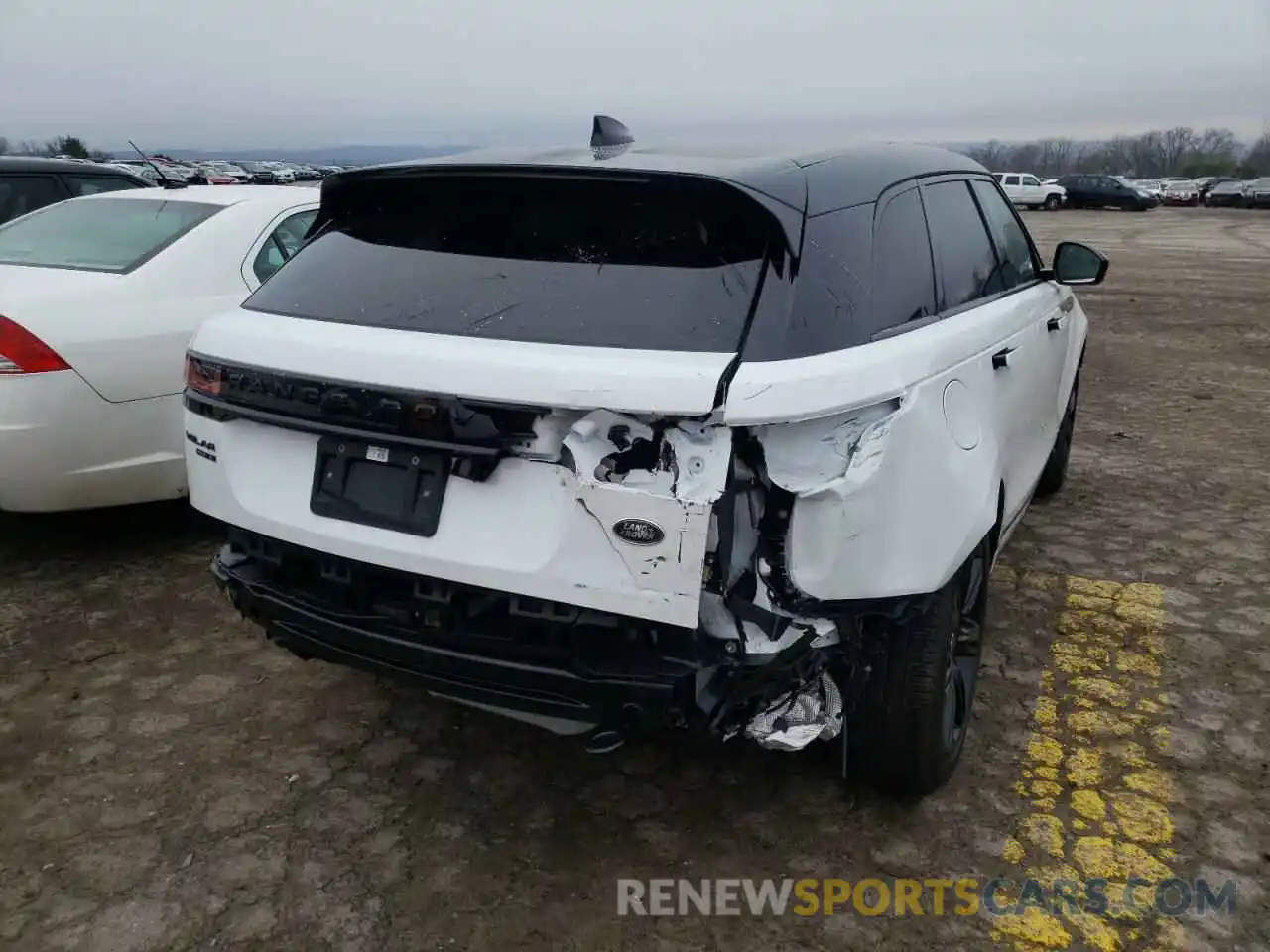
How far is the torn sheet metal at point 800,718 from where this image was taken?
234cm

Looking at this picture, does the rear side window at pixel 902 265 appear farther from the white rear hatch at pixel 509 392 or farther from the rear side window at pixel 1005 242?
the rear side window at pixel 1005 242

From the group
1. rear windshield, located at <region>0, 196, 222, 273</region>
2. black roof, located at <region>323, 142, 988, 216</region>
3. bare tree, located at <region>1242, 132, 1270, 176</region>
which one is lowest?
rear windshield, located at <region>0, 196, 222, 273</region>

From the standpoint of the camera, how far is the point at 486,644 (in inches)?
90.7

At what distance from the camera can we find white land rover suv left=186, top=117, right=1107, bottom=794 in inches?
82.8

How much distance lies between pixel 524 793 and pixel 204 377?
1.46 meters

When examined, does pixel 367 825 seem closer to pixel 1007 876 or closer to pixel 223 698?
pixel 223 698

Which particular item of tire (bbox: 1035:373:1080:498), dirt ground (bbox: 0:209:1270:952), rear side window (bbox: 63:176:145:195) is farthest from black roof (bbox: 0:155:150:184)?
tire (bbox: 1035:373:1080:498)

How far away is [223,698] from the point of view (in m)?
3.38

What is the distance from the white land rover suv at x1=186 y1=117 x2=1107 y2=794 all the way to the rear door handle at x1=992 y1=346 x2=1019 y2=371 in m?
0.14

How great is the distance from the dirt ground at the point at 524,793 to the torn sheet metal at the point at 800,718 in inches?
17.9

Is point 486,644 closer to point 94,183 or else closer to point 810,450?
point 810,450

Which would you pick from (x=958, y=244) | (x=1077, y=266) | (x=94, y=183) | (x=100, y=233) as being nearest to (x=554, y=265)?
(x=958, y=244)

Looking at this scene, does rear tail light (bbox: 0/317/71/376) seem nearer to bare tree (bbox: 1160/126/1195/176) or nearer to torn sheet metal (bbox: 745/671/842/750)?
torn sheet metal (bbox: 745/671/842/750)

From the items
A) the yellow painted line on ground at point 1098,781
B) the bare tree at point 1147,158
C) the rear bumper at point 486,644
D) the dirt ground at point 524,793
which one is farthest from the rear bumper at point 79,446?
the bare tree at point 1147,158
